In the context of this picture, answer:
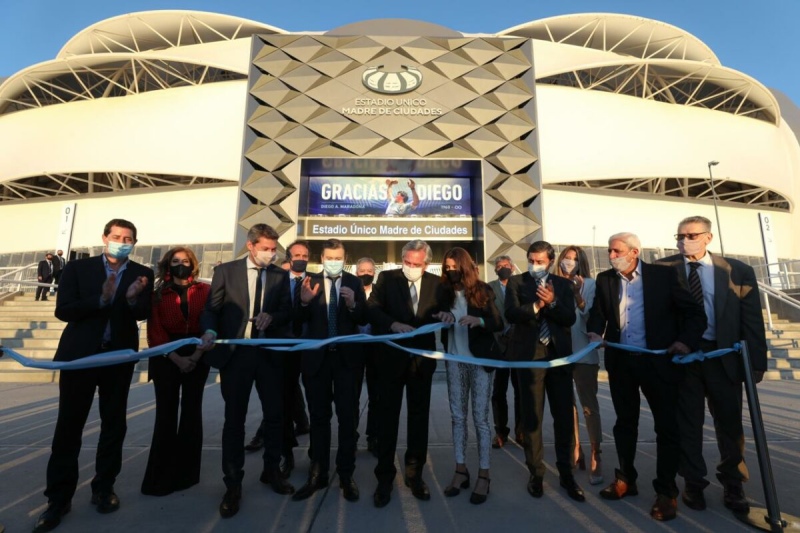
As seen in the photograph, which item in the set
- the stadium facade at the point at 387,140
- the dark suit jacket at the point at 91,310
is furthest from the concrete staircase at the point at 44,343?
the stadium facade at the point at 387,140

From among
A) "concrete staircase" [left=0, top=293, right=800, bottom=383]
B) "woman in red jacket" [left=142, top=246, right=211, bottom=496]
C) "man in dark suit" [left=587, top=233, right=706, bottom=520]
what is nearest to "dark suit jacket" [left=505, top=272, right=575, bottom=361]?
"man in dark suit" [left=587, top=233, right=706, bottom=520]

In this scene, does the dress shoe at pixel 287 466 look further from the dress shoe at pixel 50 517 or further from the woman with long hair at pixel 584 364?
the woman with long hair at pixel 584 364

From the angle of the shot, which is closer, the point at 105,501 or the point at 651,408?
the point at 105,501

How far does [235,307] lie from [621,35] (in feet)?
97.3

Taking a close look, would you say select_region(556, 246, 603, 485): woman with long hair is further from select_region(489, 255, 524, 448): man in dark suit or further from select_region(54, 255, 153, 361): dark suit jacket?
select_region(54, 255, 153, 361): dark suit jacket

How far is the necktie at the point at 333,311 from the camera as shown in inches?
127

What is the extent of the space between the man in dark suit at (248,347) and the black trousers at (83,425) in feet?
2.17

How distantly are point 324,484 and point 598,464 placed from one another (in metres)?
2.16

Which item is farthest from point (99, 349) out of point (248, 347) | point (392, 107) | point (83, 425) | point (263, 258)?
point (392, 107)

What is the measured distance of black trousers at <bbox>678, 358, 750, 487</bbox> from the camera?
2691mm

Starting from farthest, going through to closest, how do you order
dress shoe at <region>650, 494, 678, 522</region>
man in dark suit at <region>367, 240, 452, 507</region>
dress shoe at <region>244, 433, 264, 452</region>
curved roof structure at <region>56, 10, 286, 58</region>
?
curved roof structure at <region>56, 10, 286, 58</region> → dress shoe at <region>244, 433, 264, 452</region> → man in dark suit at <region>367, 240, 452, 507</region> → dress shoe at <region>650, 494, 678, 522</region>

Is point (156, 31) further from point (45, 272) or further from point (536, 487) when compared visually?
point (536, 487)

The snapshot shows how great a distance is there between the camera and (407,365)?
295 centimetres

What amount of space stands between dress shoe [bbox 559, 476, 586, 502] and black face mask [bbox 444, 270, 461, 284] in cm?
166
